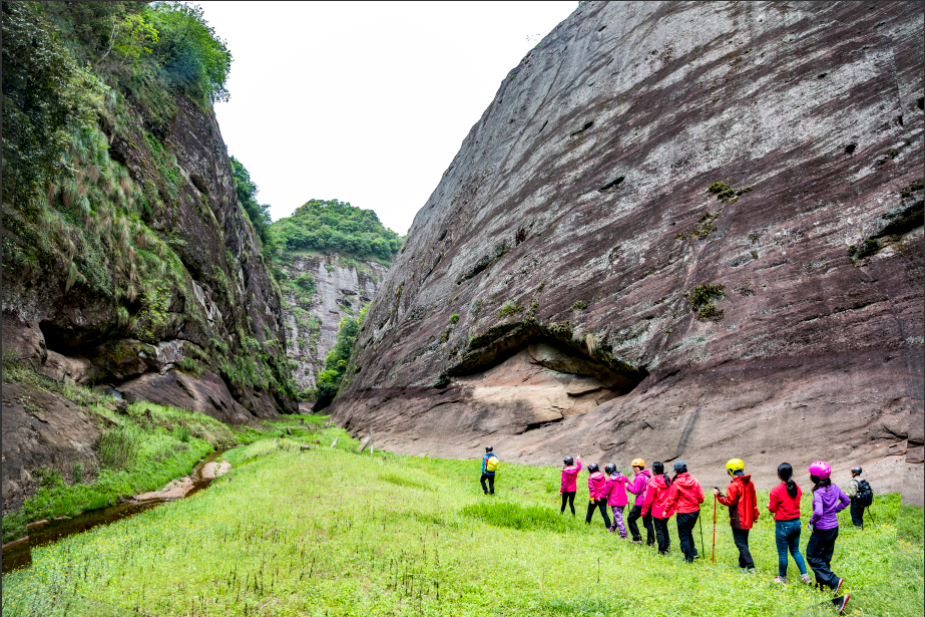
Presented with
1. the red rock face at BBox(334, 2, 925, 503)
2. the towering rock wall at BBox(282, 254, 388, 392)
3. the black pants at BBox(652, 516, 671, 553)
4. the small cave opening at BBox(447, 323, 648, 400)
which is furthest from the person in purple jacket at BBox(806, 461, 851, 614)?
the towering rock wall at BBox(282, 254, 388, 392)

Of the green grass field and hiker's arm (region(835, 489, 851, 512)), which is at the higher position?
hiker's arm (region(835, 489, 851, 512))

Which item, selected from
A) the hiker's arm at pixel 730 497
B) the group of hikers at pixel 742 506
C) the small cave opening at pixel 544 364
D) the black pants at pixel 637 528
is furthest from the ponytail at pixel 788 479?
the small cave opening at pixel 544 364

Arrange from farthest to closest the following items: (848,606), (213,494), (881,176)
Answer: (881,176) → (213,494) → (848,606)

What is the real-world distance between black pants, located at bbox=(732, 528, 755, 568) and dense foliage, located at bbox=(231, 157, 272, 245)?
64083mm

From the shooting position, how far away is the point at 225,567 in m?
7.46

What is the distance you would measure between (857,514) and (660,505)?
3.75 metres

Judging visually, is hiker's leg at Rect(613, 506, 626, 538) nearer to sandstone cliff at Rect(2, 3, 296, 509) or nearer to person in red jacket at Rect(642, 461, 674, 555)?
person in red jacket at Rect(642, 461, 674, 555)

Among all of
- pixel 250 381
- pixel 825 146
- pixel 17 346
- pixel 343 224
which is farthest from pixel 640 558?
pixel 343 224

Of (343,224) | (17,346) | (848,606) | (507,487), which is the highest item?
(343,224)

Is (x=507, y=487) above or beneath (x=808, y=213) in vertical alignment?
beneath

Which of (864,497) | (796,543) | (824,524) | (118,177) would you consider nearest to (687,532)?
(796,543)

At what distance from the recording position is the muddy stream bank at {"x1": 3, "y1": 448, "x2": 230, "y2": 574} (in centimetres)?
859

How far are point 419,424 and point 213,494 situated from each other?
1299cm

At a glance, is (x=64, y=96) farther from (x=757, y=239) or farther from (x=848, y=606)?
(x=757, y=239)
